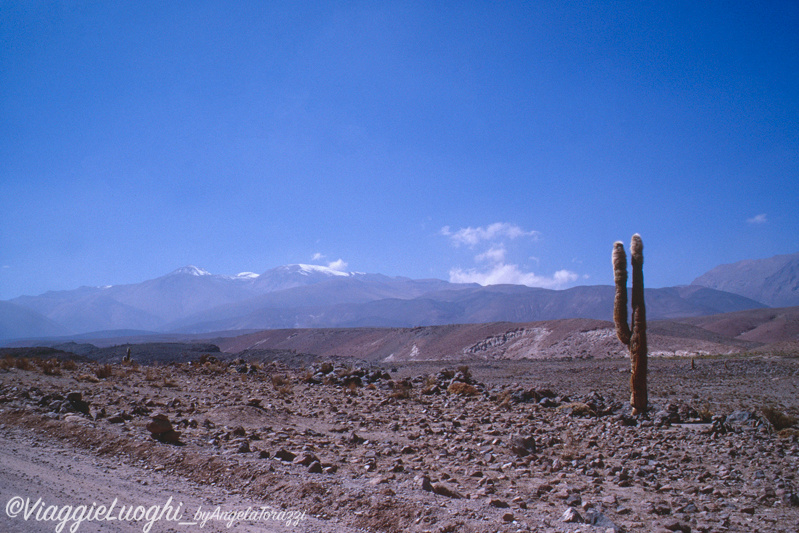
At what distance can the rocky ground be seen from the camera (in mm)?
5742

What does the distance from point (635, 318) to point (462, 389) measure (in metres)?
7.01

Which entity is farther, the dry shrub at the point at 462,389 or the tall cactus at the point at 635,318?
the dry shrub at the point at 462,389

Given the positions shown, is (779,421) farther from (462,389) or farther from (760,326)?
(760,326)

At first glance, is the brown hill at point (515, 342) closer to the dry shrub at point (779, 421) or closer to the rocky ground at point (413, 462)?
the rocky ground at point (413, 462)

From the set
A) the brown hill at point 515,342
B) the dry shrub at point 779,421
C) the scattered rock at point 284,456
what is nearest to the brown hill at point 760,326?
the brown hill at point 515,342

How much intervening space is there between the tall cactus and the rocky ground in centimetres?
75

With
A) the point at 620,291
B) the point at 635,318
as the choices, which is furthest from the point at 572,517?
the point at 620,291

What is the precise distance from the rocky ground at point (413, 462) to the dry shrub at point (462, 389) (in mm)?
2768

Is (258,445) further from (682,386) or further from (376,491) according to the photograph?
(682,386)

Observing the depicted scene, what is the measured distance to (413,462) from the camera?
27.5ft

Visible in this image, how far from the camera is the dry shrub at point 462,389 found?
57.7 feet

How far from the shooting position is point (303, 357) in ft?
157

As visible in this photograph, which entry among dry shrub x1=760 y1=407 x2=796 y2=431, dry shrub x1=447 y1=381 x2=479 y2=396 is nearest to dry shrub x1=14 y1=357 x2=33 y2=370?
dry shrub x1=447 y1=381 x2=479 y2=396

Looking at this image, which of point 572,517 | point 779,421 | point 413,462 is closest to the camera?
point 572,517
